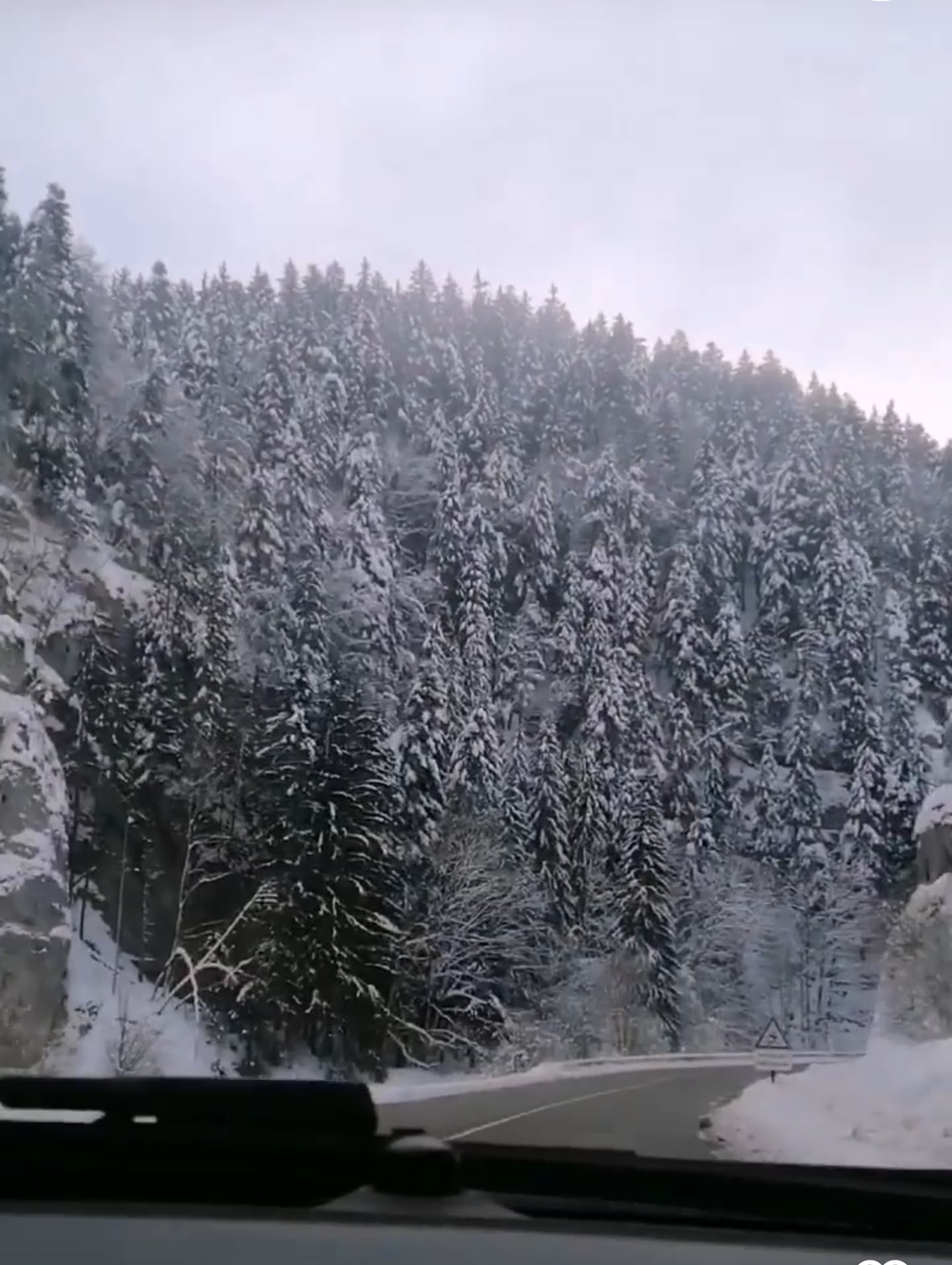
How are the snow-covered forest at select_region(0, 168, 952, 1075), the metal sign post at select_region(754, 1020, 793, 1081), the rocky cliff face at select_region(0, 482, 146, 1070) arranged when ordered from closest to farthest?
1. the metal sign post at select_region(754, 1020, 793, 1081)
2. the snow-covered forest at select_region(0, 168, 952, 1075)
3. the rocky cliff face at select_region(0, 482, 146, 1070)

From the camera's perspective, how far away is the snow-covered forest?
3658 mm

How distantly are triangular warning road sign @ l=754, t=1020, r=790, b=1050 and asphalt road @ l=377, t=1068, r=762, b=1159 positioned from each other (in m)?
0.16

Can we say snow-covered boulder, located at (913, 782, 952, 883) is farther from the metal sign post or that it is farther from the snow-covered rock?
the metal sign post

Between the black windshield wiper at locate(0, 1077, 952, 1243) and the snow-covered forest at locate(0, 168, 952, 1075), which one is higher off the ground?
the snow-covered forest at locate(0, 168, 952, 1075)

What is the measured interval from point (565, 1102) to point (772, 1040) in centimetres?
80

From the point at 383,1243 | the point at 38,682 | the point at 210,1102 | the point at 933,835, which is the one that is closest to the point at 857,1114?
the point at 933,835

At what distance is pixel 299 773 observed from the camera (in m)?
4.01

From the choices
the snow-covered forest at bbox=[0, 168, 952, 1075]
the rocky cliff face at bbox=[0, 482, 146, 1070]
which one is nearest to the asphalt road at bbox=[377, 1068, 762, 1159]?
the snow-covered forest at bbox=[0, 168, 952, 1075]

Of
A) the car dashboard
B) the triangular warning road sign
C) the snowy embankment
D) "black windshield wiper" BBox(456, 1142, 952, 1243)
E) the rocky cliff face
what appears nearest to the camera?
the car dashboard

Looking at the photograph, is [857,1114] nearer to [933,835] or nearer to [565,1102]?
[565,1102]

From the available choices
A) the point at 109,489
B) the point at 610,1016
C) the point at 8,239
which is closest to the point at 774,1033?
the point at 610,1016

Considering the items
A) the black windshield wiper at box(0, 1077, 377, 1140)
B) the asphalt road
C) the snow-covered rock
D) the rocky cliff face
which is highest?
the rocky cliff face

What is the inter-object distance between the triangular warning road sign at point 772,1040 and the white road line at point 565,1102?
0.81 ft

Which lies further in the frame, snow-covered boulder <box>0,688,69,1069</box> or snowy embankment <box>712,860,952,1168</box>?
snow-covered boulder <box>0,688,69,1069</box>
